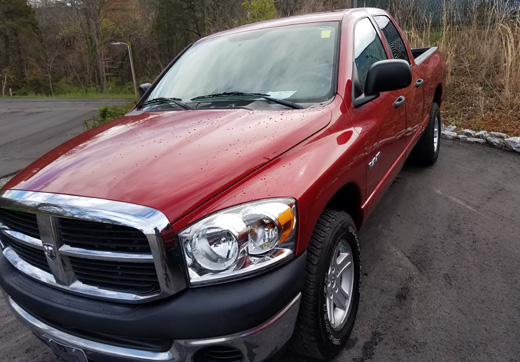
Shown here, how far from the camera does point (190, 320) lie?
4.76 feet

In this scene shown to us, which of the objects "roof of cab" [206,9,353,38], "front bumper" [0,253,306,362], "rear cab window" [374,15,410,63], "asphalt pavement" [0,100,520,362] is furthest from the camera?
"rear cab window" [374,15,410,63]

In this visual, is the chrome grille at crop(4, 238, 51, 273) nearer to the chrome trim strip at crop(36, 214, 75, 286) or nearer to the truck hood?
the chrome trim strip at crop(36, 214, 75, 286)

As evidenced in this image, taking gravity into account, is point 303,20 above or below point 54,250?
above

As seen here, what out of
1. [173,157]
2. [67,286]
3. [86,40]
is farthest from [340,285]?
[86,40]

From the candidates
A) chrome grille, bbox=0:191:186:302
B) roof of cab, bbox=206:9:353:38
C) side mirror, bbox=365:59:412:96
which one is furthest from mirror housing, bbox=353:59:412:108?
chrome grille, bbox=0:191:186:302

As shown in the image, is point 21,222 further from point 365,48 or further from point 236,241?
point 365,48

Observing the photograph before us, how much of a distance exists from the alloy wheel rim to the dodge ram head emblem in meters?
1.23

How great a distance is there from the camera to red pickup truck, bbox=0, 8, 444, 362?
4.88 ft

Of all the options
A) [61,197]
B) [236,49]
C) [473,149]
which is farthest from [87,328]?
[473,149]

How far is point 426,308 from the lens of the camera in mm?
2451

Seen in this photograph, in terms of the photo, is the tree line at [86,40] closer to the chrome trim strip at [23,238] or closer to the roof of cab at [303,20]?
the roof of cab at [303,20]

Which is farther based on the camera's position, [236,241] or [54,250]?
[54,250]

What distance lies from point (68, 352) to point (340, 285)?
1.35 metres

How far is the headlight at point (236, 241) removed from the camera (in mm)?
1500
